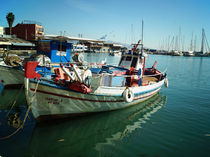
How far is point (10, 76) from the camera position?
1501 cm

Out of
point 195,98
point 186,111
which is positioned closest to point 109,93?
point 186,111

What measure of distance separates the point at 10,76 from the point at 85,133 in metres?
10.6

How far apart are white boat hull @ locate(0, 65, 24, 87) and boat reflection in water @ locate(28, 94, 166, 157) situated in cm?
775

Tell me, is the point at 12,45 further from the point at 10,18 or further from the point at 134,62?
the point at 134,62

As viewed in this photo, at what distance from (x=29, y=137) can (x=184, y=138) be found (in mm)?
7995

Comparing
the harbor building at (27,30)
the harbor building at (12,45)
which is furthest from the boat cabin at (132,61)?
the harbor building at (27,30)

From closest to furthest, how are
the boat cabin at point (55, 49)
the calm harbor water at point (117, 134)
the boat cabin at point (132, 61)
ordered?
the calm harbor water at point (117, 134) → the boat cabin at point (132, 61) → the boat cabin at point (55, 49)

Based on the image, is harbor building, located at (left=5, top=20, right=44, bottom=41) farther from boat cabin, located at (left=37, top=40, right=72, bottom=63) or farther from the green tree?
boat cabin, located at (left=37, top=40, right=72, bottom=63)

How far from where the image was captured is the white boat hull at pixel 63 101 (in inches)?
333

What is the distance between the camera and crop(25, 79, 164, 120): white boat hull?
8469mm

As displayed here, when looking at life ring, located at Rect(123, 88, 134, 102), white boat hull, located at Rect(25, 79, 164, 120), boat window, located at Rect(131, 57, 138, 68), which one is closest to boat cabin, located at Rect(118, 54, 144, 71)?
boat window, located at Rect(131, 57, 138, 68)

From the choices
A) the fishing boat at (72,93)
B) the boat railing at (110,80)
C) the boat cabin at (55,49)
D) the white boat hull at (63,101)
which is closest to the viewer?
the fishing boat at (72,93)

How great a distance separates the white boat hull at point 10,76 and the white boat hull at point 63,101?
7.17 metres

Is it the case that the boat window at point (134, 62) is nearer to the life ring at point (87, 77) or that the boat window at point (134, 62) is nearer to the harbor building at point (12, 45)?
the life ring at point (87, 77)
